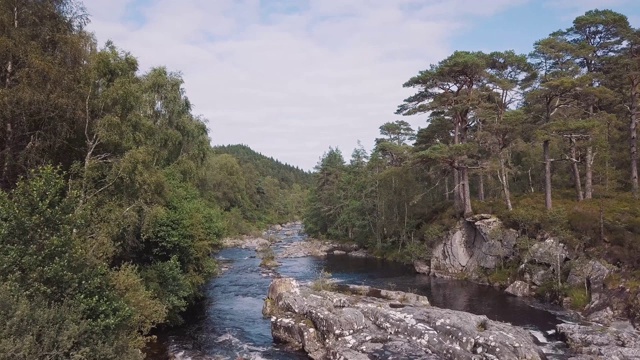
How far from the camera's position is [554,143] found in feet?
149

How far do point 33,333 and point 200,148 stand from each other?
28652mm

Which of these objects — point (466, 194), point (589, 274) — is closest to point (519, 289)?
point (589, 274)

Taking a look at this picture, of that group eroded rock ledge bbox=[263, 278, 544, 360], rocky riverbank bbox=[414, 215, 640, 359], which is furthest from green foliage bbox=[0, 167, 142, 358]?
rocky riverbank bbox=[414, 215, 640, 359]

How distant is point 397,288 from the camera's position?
124ft

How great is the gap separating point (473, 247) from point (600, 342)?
2118 cm

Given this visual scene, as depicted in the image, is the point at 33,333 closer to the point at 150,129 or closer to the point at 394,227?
the point at 150,129

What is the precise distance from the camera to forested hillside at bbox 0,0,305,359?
13.4 m

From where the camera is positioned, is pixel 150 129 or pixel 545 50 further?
pixel 545 50

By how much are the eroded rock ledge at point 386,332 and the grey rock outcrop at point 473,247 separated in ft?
56.7

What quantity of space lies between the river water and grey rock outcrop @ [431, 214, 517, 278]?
2692 millimetres

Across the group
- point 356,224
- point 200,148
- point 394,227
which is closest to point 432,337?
point 200,148

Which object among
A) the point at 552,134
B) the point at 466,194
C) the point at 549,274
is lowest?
the point at 549,274

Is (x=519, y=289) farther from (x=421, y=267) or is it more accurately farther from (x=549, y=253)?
(x=421, y=267)

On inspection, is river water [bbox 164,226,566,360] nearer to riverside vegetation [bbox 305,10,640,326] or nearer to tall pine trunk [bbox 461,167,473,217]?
riverside vegetation [bbox 305,10,640,326]
